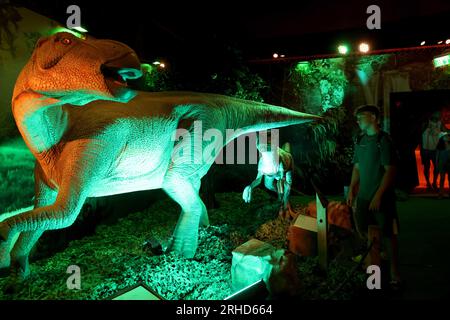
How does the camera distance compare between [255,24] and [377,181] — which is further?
[255,24]

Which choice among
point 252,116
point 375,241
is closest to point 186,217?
point 252,116

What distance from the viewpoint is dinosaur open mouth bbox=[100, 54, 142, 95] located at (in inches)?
68.1

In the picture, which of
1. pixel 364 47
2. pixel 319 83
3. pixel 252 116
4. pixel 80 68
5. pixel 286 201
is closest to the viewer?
pixel 80 68

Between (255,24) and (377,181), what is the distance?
12.6ft

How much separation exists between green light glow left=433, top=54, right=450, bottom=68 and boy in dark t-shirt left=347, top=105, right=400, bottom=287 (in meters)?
4.50

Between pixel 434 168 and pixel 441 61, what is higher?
pixel 441 61

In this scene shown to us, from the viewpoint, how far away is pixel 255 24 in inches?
213

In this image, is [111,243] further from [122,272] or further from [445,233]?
→ [445,233]

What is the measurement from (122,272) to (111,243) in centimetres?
100

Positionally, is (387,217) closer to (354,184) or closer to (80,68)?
(354,184)

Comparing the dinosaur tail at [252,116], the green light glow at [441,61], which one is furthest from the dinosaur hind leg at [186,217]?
the green light glow at [441,61]

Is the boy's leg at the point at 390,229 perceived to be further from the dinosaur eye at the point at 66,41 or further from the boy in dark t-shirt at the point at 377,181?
Result: the dinosaur eye at the point at 66,41
